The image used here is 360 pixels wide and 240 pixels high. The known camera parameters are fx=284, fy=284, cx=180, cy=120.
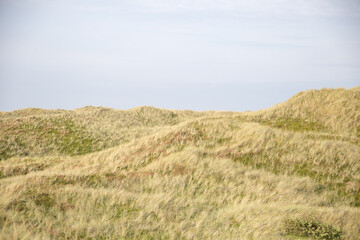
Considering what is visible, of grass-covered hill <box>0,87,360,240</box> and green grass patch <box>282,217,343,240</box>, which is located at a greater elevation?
grass-covered hill <box>0,87,360,240</box>

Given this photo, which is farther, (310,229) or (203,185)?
(203,185)

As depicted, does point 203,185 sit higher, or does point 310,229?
point 203,185

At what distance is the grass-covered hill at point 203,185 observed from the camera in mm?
8180

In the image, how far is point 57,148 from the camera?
28047mm

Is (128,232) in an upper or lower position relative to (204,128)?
lower

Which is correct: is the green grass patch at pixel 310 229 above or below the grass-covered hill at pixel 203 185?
below

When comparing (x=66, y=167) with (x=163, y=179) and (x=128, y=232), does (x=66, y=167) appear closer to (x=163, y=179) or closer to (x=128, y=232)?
(x=163, y=179)

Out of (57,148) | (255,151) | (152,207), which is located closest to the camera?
(152,207)

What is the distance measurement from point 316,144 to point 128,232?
44.3 feet

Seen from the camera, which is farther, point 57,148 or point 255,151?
point 57,148

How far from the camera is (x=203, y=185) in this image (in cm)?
1277

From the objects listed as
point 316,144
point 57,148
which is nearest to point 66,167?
point 57,148

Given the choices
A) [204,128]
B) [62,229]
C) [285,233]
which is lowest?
[285,233]

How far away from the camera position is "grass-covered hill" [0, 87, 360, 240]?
26.8ft
